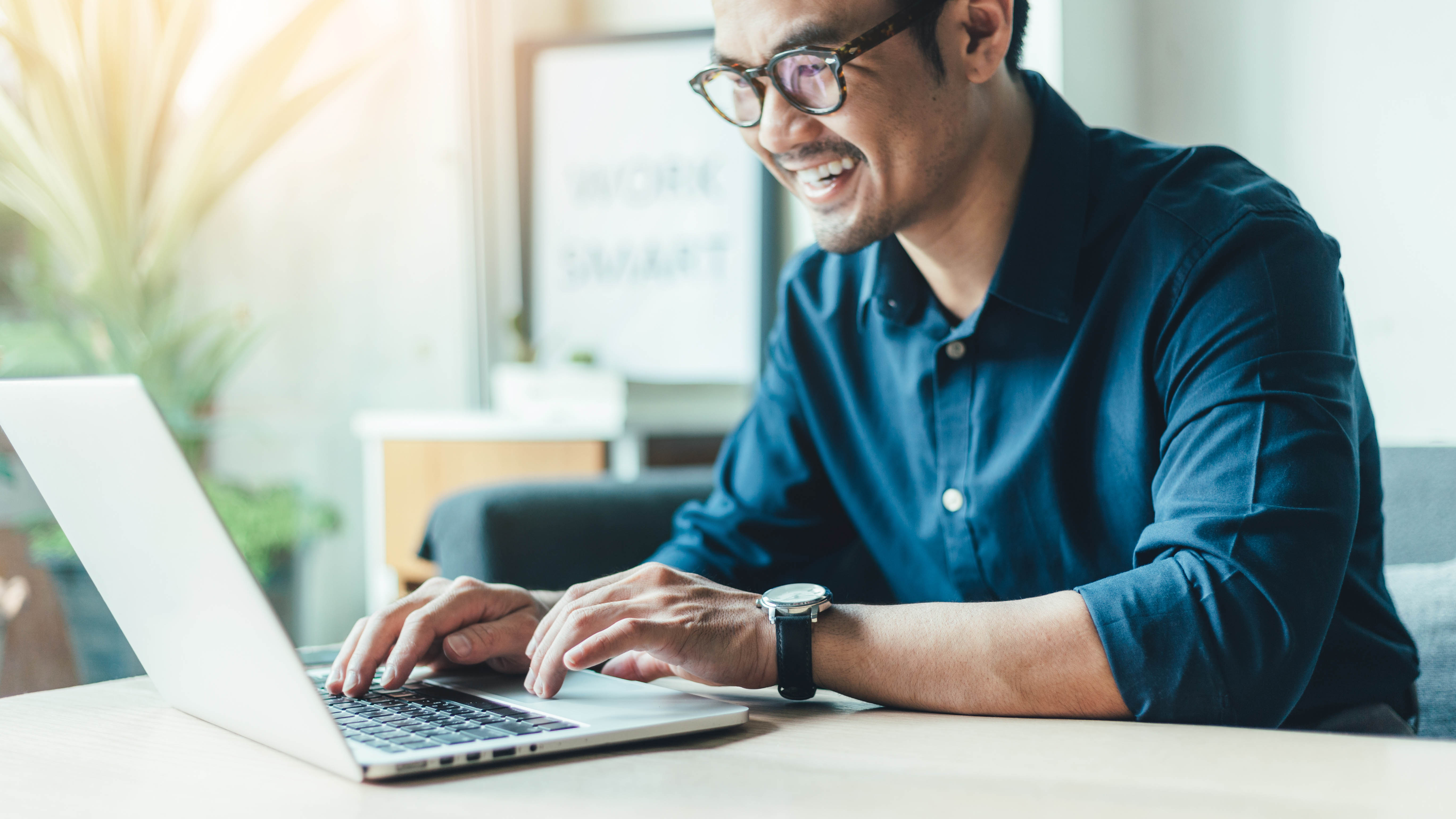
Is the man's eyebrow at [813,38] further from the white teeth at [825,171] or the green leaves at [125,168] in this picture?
the green leaves at [125,168]

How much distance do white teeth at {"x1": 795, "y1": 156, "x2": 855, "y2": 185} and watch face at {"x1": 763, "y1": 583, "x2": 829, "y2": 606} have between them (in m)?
0.49

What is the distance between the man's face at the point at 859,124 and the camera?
1.05m

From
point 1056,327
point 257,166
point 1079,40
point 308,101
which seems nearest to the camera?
point 1056,327

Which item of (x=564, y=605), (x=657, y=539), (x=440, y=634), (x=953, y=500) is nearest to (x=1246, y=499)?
(x=953, y=500)

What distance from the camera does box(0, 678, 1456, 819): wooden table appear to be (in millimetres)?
517

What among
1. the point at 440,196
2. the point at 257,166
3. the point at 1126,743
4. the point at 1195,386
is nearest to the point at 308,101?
the point at 257,166

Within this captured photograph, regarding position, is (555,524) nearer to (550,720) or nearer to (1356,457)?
(550,720)

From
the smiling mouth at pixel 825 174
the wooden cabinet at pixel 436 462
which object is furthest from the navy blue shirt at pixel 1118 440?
the wooden cabinet at pixel 436 462

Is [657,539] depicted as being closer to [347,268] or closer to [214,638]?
[214,638]

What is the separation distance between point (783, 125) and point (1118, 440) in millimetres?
430

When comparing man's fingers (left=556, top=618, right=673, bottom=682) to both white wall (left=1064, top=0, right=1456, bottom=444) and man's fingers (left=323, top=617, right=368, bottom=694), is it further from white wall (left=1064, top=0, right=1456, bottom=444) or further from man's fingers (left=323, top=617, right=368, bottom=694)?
white wall (left=1064, top=0, right=1456, bottom=444)

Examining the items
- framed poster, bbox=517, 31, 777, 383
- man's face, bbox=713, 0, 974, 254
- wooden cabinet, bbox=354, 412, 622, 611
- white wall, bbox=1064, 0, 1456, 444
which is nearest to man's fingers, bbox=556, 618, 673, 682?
man's face, bbox=713, 0, 974, 254

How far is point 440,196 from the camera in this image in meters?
3.13

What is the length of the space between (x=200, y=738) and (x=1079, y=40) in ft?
5.41
